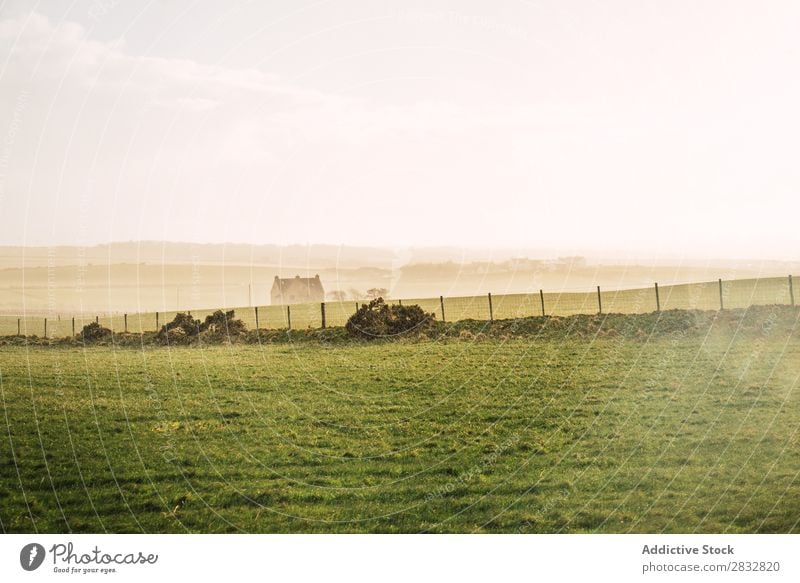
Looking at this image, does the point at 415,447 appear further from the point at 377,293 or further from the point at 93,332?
the point at 93,332

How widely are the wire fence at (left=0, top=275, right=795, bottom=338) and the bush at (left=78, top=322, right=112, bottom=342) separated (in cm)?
12

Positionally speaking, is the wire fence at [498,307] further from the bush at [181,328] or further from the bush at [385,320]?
the bush at [385,320]

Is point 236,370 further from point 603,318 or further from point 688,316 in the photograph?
point 688,316

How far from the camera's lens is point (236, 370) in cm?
1407

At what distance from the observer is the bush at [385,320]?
696 inches

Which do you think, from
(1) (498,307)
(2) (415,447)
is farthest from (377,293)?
(2) (415,447)

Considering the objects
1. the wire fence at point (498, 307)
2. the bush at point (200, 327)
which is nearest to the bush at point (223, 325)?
the bush at point (200, 327)

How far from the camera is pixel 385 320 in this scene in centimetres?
1788

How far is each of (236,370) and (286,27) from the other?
6.84 metres
